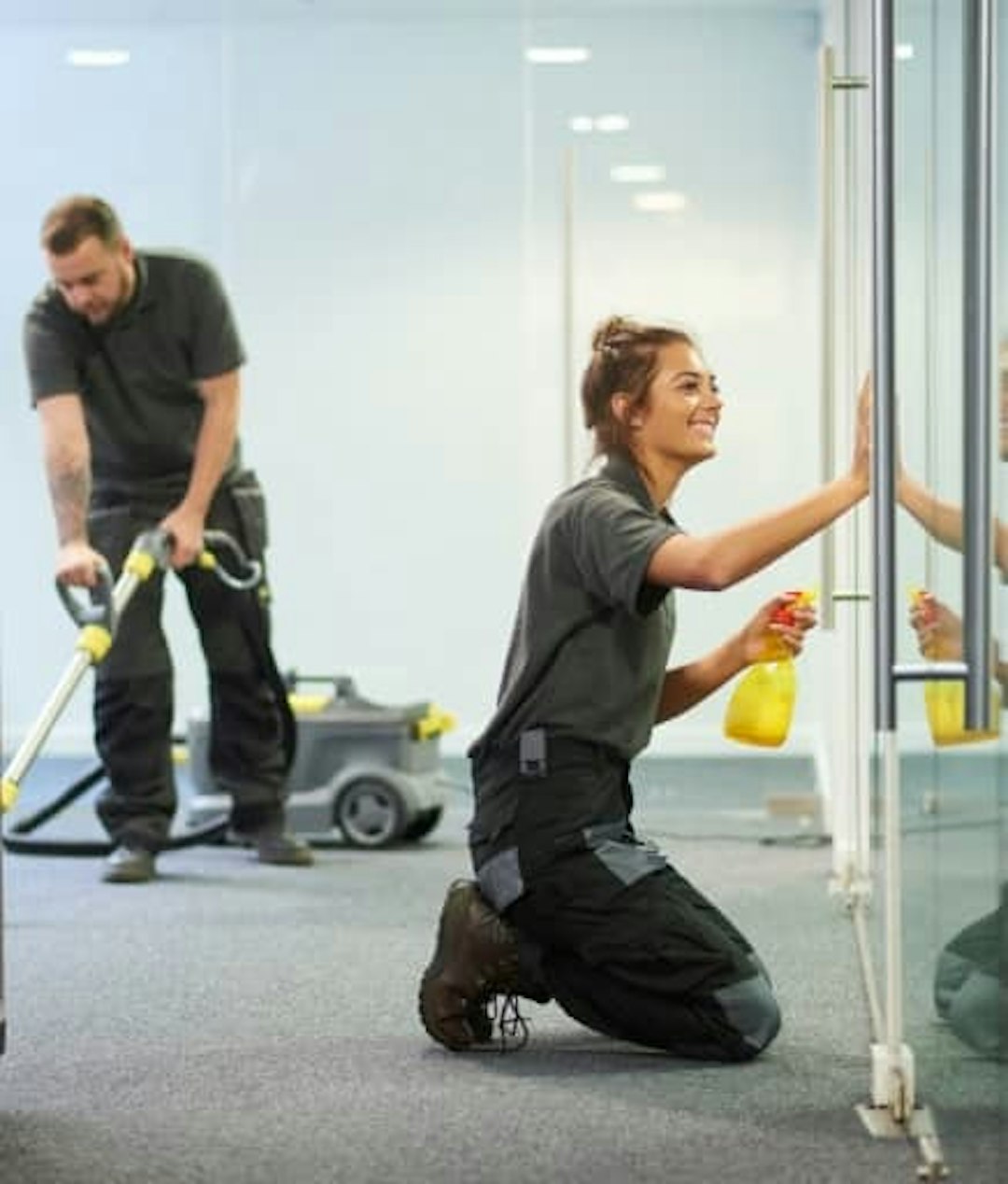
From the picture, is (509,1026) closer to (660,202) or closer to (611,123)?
(660,202)

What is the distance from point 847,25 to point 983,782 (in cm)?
254

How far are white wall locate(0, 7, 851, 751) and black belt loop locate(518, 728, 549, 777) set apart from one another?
307 centimetres

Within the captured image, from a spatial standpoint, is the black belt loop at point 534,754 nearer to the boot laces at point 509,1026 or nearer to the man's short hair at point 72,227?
the boot laces at point 509,1026

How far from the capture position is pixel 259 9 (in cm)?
688

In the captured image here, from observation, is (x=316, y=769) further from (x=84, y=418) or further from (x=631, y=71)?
(x=631, y=71)

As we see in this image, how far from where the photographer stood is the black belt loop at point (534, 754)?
3.40 meters

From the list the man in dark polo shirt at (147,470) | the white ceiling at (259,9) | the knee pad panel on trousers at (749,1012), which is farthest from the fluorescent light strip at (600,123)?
the knee pad panel on trousers at (749,1012)

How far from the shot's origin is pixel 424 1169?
9.03ft

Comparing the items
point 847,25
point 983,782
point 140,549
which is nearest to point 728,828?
point 140,549

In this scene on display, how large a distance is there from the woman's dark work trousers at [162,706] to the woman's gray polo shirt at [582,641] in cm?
194

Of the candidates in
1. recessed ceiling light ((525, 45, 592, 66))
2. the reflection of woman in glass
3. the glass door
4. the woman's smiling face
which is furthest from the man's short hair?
the reflection of woman in glass

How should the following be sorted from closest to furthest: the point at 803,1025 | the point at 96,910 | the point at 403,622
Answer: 1. the point at 803,1025
2. the point at 96,910
3. the point at 403,622

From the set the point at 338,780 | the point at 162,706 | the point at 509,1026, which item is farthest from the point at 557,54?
the point at 509,1026

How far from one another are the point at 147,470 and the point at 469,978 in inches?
86.2
